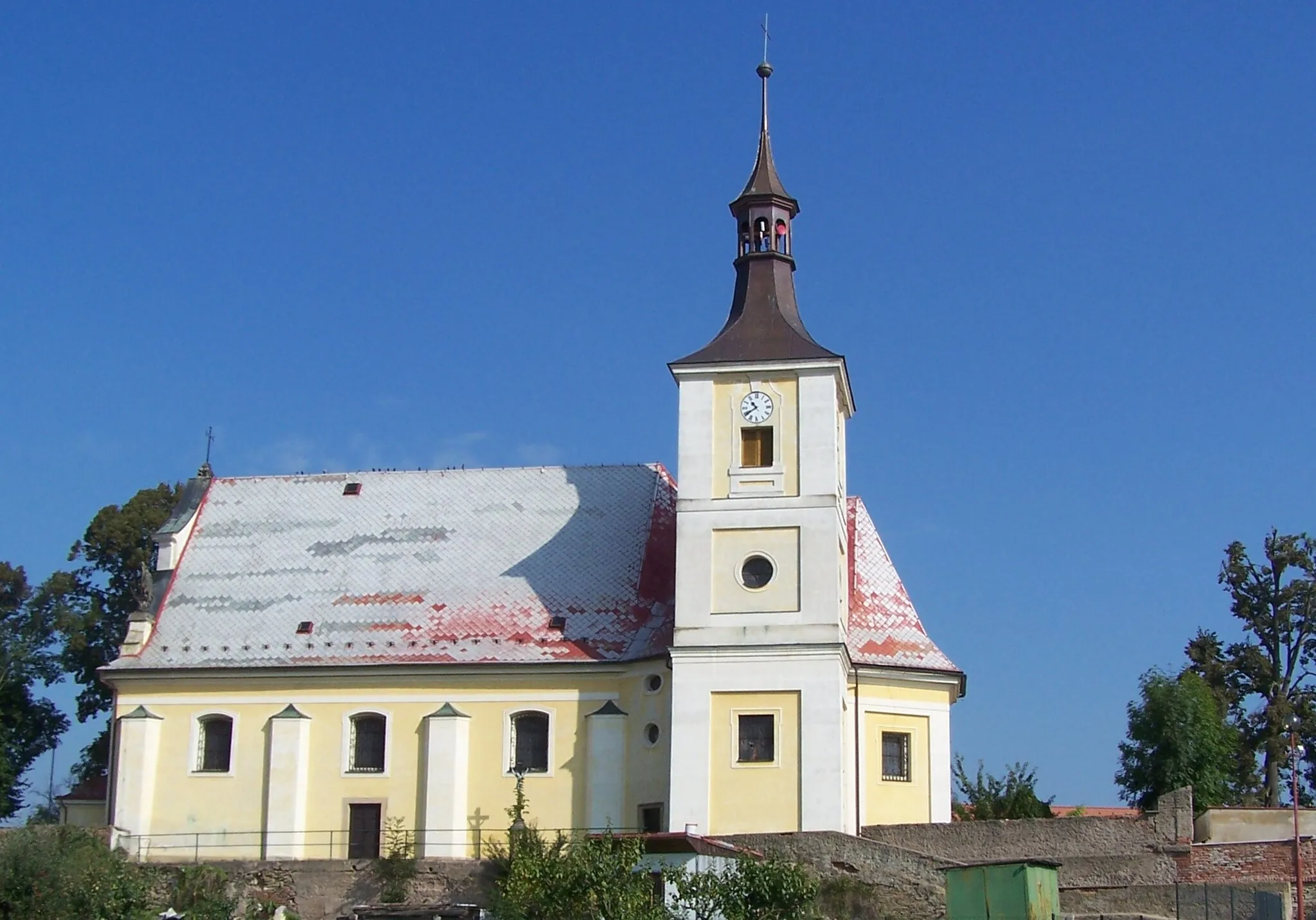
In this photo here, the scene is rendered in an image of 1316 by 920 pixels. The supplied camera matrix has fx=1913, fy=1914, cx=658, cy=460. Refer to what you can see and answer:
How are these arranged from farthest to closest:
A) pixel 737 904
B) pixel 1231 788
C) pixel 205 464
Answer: pixel 1231 788
pixel 205 464
pixel 737 904

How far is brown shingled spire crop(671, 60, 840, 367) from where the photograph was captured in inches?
1729

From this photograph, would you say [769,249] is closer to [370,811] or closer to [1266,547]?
[370,811]

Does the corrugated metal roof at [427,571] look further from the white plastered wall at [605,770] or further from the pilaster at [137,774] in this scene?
the white plastered wall at [605,770]

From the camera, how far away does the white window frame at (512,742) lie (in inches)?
1732

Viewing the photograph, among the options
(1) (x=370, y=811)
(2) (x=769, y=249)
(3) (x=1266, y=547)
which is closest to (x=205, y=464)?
(1) (x=370, y=811)

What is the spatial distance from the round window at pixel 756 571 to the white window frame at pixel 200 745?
503 inches

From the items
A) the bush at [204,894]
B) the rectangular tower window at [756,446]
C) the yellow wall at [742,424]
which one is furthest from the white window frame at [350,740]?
the rectangular tower window at [756,446]

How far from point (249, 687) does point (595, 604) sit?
8.46 m

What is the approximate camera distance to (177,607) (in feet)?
156

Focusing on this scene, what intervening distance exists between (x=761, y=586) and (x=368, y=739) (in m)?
10.3

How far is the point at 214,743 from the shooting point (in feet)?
150

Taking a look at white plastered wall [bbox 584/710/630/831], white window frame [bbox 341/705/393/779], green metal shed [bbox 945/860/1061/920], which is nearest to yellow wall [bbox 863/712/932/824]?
white plastered wall [bbox 584/710/630/831]

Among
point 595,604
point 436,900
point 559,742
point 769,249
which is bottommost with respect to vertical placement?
point 436,900

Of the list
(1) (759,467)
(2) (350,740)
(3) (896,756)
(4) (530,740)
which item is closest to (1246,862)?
(3) (896,756)
